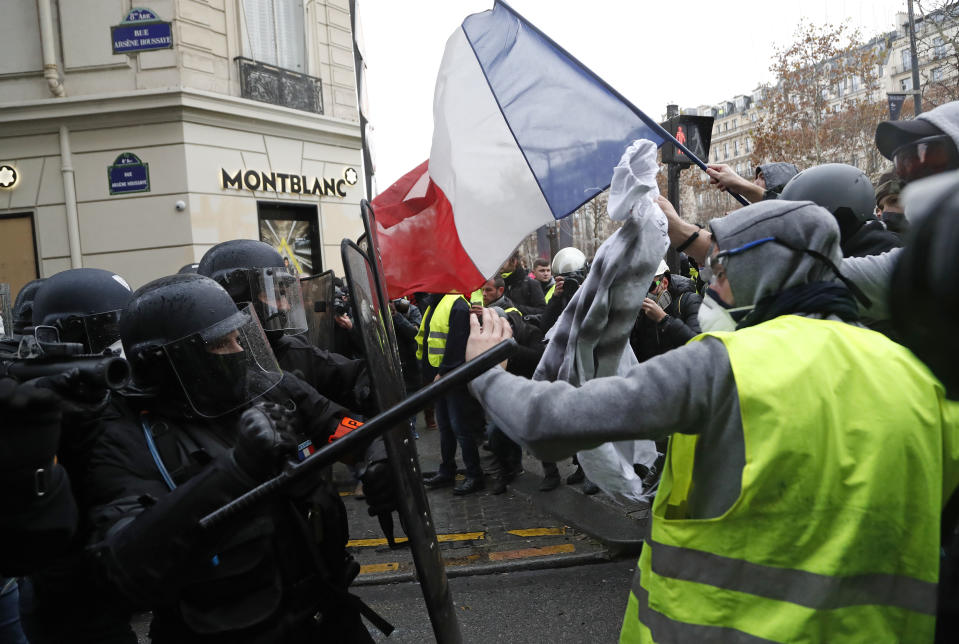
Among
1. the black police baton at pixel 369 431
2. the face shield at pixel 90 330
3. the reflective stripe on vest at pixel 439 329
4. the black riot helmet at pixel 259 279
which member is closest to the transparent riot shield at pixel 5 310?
the face shield at pixel 90 330

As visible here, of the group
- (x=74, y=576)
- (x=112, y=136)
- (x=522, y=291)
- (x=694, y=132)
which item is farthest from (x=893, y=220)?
(x=112, y=136)

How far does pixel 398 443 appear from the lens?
1.79 m

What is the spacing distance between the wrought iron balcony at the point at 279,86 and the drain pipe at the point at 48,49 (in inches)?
105

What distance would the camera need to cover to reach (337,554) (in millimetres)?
1924

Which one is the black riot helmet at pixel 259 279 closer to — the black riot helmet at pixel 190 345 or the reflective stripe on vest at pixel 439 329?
the black riot helmet at pixel 190 345

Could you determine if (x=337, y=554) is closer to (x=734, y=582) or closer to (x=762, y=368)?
(x=734, y=582)

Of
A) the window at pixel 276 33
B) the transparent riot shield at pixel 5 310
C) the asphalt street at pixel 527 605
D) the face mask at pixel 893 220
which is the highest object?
the window at pixel 276 33

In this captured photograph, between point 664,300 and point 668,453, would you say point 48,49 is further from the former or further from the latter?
point 668,453

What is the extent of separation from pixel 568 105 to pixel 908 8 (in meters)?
19.3

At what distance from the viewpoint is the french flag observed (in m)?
2.45

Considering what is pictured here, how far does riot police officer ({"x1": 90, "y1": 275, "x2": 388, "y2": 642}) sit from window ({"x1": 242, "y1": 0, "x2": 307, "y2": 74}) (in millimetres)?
10864

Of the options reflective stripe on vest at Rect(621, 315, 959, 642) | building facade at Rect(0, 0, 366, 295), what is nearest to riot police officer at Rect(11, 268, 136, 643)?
reflective stripe on vest at Rect(621, 315, 959, 642)

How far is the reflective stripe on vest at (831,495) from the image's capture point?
3.90 ft

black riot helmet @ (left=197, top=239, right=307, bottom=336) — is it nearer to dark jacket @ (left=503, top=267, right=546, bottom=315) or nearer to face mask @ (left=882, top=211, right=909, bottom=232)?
face mask @ (left=882, top=211, right=909, bottom=232)
